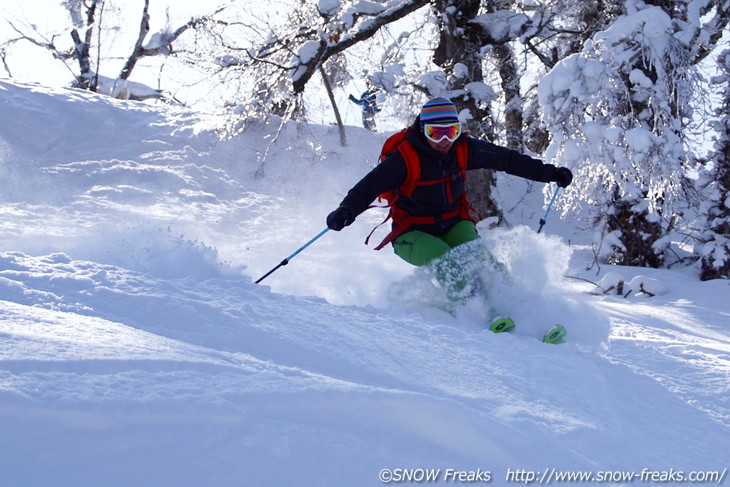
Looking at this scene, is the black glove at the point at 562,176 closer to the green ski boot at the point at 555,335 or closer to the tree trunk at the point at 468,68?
the green ski boot at the point at 555,335

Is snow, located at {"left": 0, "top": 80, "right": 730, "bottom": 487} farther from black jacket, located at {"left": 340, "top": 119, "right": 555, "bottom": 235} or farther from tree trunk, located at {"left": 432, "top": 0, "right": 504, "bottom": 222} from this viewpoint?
tree trunk, located at {"left": 432, "top": 0, "right": 504, "bottom": 222}

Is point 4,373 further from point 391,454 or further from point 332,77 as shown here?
point 332,77

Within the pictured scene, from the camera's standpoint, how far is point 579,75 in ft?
24.8

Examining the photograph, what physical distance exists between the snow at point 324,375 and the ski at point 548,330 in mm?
127

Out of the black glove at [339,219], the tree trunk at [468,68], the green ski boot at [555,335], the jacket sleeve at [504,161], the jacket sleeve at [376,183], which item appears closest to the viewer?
the green ski boot at [555,335]

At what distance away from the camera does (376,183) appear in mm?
4543

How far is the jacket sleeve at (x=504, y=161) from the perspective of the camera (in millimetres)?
5090

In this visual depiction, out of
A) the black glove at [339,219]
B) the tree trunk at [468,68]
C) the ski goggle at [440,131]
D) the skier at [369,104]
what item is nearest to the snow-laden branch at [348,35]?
the tree trunk at [468,68]

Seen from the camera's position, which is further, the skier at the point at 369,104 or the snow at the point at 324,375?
the skier at the point at 369,104

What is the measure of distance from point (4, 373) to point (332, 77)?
11549 mm

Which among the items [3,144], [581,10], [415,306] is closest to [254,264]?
[415,306]

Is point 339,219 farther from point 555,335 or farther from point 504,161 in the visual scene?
point 504,161

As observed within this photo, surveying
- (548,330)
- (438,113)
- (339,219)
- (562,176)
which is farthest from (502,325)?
(562,176)

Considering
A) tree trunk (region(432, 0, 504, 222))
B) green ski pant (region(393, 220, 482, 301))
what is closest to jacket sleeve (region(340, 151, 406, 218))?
green ski pant (region(393, 220, 482, 301))
